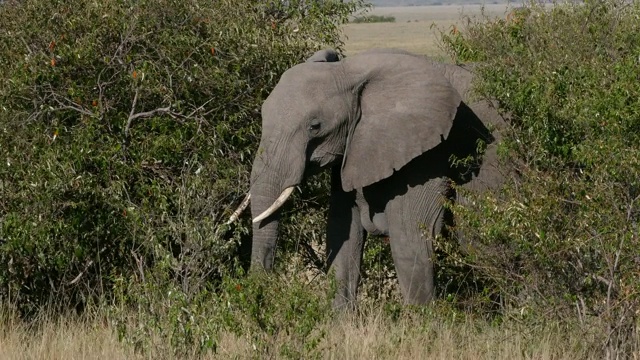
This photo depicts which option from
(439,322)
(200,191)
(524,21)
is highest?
(524,21)

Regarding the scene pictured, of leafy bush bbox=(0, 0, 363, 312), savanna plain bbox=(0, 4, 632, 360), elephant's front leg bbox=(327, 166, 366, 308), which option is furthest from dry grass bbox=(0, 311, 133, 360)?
elephant's front leg bbox=(327, 166, 366, 308)

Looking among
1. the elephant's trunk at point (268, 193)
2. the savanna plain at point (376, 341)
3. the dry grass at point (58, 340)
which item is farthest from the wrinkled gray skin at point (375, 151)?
the dry grass at point (58, 340)

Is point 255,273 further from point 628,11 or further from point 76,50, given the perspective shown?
point 628,11

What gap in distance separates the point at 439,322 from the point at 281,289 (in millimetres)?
1444

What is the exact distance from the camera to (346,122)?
31.2 ft

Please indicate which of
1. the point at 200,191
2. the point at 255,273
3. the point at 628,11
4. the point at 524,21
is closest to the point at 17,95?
the point at 200,191

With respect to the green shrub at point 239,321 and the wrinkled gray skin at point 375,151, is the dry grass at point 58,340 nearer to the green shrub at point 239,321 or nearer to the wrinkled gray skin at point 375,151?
the green shrub at point 239,321

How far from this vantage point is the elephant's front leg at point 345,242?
9.72m

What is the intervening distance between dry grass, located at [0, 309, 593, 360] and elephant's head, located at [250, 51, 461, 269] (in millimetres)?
1260

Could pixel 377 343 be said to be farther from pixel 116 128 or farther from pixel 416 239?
pixel 116 128

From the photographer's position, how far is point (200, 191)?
28.3ft

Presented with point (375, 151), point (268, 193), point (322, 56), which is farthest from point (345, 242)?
point (322, 56)

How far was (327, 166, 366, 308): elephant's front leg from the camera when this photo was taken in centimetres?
972

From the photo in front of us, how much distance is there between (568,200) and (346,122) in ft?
7.81
